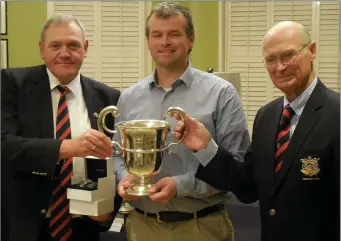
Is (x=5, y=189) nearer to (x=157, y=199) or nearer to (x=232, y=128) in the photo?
(x=157, y=199)

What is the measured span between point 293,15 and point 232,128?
111 inches

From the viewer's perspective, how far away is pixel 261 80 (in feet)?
15.2

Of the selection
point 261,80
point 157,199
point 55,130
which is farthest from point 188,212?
point 261,80

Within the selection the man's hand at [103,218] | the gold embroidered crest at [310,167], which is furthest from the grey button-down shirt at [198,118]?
the gold embroidered crest at [310,167]

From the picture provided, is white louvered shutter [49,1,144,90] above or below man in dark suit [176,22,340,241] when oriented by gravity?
above

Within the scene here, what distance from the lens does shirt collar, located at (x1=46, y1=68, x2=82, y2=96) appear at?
218 cm

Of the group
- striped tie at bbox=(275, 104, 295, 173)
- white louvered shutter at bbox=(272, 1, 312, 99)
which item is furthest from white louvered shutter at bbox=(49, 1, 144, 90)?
striped tie at bbox=(275, 104, 295, 173)

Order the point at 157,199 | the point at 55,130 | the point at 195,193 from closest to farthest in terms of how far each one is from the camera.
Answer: the point at 157,199
the point at 195,193
the point at 55,130

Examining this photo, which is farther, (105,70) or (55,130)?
(105,70)

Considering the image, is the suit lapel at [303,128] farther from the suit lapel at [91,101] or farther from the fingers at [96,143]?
the suit lapel at [91,101]

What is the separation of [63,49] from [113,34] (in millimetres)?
2631

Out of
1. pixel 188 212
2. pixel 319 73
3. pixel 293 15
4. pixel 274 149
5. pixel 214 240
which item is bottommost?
pixel 214 240

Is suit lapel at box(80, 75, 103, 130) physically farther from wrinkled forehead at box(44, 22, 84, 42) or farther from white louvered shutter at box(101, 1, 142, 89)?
white louvered shutter at box(101, 1, 142, 89)

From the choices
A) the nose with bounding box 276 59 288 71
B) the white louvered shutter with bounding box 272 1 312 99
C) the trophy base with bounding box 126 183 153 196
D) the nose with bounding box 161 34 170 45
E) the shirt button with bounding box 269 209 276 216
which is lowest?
the shirt button with bounding box 269 209 276 216
